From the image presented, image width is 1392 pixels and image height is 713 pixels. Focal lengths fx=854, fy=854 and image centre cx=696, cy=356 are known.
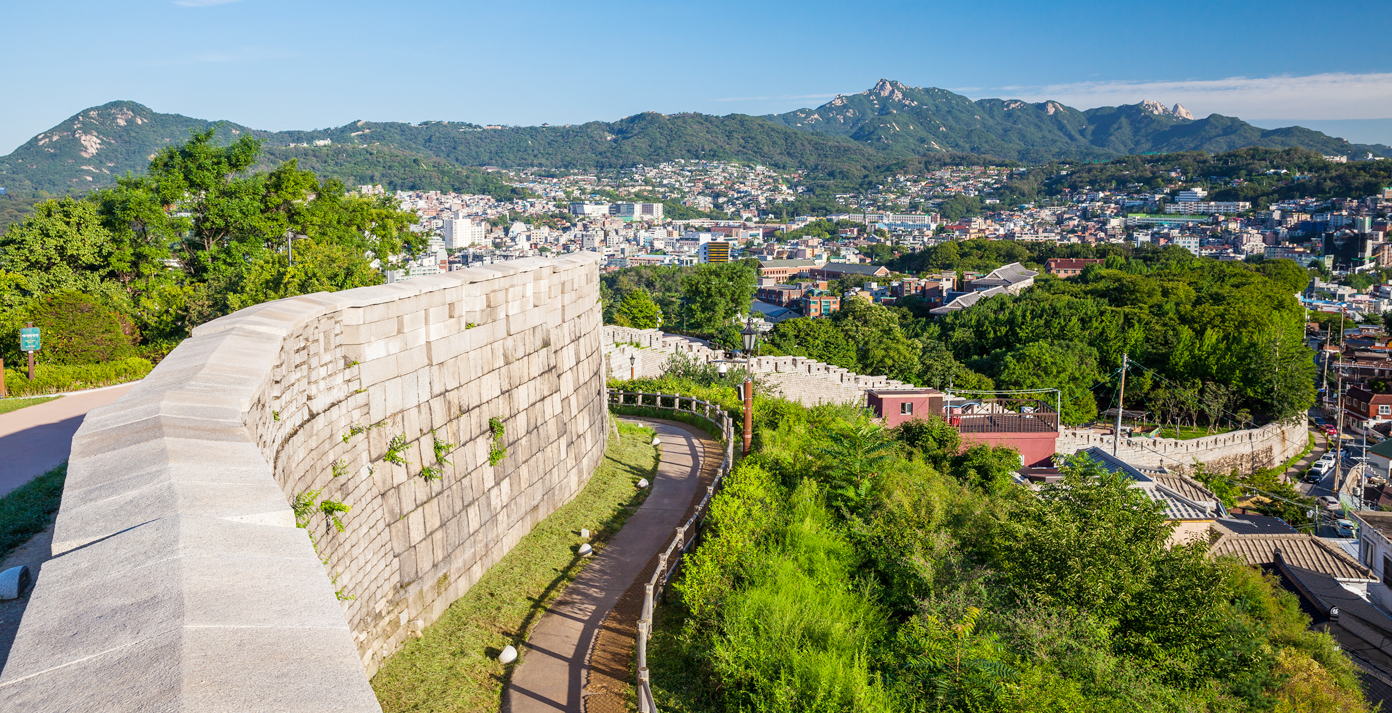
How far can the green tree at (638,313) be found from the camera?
47281 mm

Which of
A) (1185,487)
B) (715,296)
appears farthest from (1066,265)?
(1185,487)

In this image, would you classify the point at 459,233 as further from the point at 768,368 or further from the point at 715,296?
the point at 768,368

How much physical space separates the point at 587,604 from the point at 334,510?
3523 mm

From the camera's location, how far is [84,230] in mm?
20562

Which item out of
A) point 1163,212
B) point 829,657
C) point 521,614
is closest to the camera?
point 829,657

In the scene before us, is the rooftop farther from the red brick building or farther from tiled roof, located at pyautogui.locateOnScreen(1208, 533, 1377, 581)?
the red brick building

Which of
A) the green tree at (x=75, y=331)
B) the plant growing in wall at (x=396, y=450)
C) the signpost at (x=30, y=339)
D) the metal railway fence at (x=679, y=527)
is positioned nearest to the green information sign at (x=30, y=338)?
the signpost at (x=30, y=339)

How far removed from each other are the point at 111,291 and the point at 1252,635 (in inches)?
911

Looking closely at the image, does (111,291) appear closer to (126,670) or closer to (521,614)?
(521,614)

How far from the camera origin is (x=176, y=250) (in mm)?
23859

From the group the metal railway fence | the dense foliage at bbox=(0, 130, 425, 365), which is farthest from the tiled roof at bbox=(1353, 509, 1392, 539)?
the dense foliage at bbox=(0, 130, 425, 365)

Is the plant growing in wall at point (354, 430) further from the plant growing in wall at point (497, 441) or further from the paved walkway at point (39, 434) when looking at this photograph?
the paved walkway at point (39, 434)

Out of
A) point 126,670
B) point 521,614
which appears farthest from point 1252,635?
point 126,670

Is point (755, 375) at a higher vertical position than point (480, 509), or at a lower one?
lower
